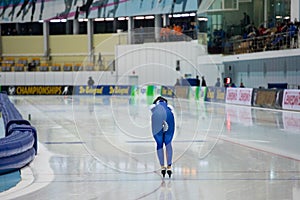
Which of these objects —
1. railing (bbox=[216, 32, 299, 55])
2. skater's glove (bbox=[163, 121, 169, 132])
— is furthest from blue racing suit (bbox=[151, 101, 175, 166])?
railing (bbox=[216, 32, 299, 55])

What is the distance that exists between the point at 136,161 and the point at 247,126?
8.25 metres

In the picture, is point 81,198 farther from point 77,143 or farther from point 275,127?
point 275,127

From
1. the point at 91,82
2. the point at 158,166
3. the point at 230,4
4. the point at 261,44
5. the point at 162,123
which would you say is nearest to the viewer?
the point at 162,123

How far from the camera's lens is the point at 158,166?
1051cm

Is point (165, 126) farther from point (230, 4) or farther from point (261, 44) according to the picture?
point (230, 4)

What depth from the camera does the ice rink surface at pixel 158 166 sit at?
800cm

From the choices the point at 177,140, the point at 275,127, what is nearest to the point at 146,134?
the point at 177,140

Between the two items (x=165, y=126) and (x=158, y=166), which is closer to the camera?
(x=165, y=126)

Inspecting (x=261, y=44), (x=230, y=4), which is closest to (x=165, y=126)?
(x=261, y=44)

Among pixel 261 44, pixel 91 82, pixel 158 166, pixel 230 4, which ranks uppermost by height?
A: pixel 230 4

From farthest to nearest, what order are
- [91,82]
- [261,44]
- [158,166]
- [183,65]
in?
[91,82]
[183,65]
[261,44]
[158,166]

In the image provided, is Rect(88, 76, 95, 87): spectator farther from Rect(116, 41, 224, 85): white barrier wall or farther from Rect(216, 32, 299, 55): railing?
Rect(216, 32, 299, 55): railing

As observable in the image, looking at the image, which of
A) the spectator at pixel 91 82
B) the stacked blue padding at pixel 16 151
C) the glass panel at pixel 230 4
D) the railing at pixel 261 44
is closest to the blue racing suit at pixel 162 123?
the stacked blue padding at pixel 16 151

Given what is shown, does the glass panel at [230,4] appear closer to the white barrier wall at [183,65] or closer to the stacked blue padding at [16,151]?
the white barrier wall at [183,65]
